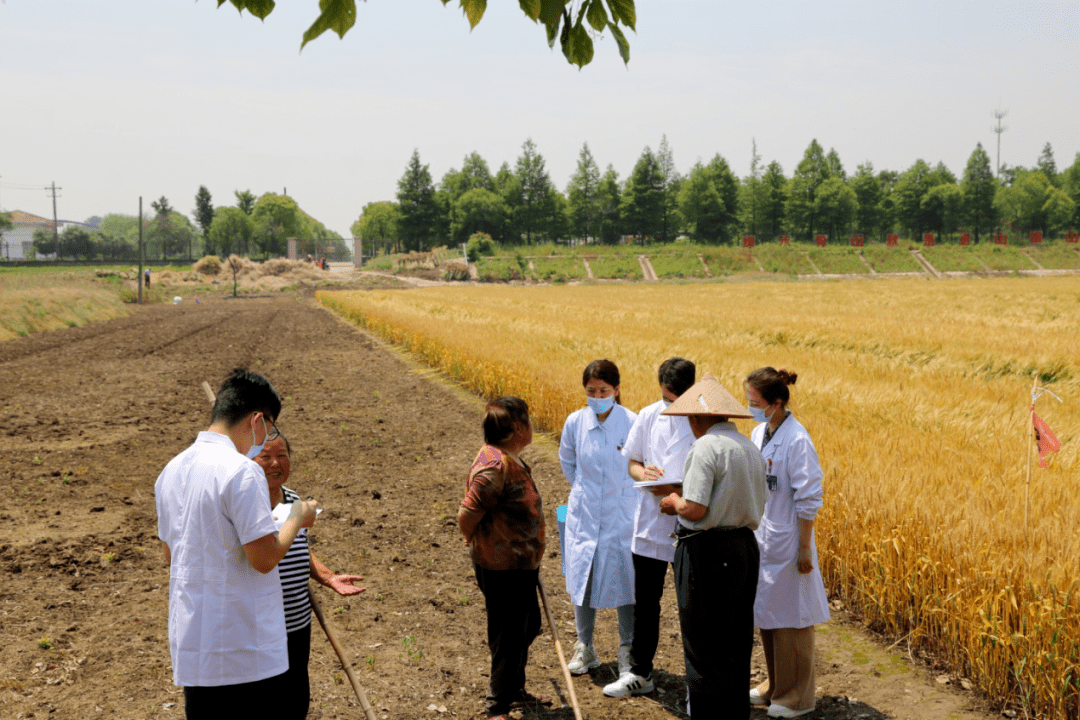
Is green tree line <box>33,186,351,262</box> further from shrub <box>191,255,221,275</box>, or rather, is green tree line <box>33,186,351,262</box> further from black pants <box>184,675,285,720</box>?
black pants <box>184,675,285,720</box>

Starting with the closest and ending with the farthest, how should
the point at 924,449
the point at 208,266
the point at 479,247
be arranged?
the point at 924,449 < the point at 208,266 < the point at 479,247

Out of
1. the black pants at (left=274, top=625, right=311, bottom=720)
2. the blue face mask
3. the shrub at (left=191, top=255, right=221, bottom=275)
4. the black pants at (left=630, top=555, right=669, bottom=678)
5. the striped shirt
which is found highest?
the shrub at (left=191, top=255, right=221, bottom=275)

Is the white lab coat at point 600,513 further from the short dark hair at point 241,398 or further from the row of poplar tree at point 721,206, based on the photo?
the row of poplar tree at point 721,206

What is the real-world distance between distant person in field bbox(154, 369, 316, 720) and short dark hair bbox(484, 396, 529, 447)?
4.67 ft

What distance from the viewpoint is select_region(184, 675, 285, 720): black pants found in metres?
2.88

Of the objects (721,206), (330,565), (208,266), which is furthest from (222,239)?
(330,565)

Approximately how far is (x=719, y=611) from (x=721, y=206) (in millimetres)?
100472

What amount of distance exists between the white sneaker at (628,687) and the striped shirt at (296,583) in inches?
80.3

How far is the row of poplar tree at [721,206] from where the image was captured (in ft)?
332

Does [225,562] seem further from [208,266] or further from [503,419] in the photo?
[208,266]

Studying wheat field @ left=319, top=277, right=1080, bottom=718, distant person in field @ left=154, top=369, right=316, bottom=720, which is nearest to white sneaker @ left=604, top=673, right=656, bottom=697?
wheat field @ left=319, top=277, right=1080, bottom=718

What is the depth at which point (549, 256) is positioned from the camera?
8738cm

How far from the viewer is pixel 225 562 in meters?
2.80

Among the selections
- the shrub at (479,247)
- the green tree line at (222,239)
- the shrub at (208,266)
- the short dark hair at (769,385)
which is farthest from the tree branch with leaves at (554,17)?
the green tree line at (222,239)
